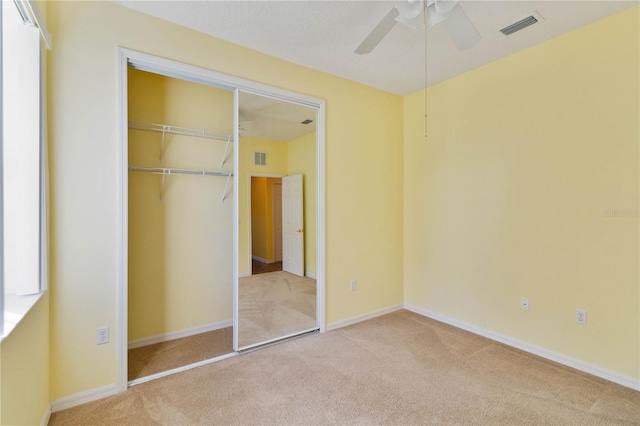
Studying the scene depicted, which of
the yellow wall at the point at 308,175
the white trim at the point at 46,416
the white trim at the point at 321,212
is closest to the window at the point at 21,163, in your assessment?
the white trim at the point at 46,416

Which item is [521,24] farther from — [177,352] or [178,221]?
[177,352]

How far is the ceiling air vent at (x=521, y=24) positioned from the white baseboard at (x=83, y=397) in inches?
158

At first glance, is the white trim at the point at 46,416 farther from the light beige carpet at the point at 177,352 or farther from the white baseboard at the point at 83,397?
the light beige carpet at the point at 177,352

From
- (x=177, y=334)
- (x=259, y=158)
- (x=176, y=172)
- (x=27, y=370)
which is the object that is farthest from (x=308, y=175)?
(x=27, y=370)

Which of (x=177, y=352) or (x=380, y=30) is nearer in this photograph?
(x=380, y=30)

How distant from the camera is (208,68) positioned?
249 cm

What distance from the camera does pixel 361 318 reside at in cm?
346

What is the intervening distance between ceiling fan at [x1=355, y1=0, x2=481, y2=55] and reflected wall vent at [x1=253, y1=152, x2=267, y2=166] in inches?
63.5

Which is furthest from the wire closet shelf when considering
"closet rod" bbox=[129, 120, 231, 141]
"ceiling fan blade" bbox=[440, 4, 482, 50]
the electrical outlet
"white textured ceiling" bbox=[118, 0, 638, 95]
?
"ceiling fan blade" bbox=[440, 4, 482, 50]

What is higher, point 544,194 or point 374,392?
point 544,194

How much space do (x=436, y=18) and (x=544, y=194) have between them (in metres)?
1.82

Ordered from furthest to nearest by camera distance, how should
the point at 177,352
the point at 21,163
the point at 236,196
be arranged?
the point at 236,196, the point at 177,352, the point at 21,163

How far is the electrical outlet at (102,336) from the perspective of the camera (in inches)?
81.6

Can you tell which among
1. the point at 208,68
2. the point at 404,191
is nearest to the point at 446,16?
the point at 208,68
